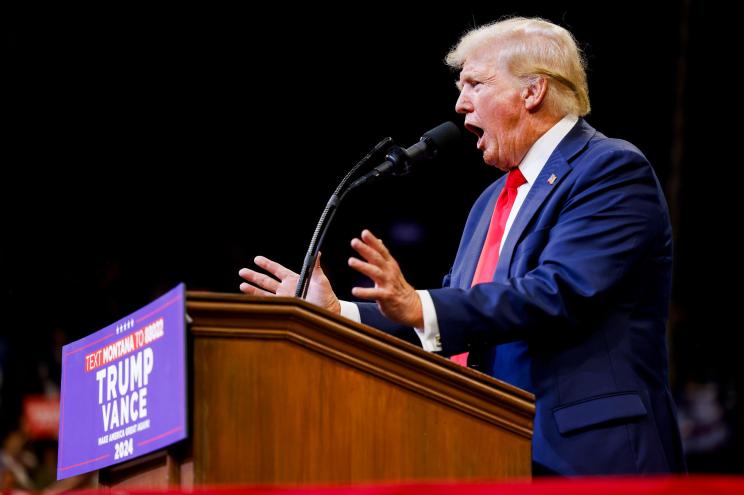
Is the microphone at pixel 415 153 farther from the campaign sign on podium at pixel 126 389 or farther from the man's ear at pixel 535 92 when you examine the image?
the campaign sign on podium at pixel 126 389

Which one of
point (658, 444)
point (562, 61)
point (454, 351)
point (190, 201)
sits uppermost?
point (190, 201)

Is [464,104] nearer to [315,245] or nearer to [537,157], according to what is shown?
[537,157]

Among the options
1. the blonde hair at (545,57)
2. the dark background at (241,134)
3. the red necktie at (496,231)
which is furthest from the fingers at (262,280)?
the dark background at (241,134)

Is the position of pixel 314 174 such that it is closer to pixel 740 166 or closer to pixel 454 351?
pixel 740 166

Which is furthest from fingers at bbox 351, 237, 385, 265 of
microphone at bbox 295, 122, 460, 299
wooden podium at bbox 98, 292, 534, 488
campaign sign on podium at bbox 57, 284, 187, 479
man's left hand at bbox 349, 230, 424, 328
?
campaign sign on podium at bbox 57, 284, 187, 479

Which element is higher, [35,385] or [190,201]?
[190,201]

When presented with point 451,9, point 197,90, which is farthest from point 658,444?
point 197,90

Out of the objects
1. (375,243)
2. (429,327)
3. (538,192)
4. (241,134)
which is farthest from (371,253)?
(241,134)

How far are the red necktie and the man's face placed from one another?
0.05 m

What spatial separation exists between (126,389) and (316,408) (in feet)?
1.08

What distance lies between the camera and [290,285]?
7.94 ft

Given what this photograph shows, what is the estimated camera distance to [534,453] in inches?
85.4

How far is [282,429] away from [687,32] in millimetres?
5634

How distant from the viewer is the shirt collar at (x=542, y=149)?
264 centimetres
